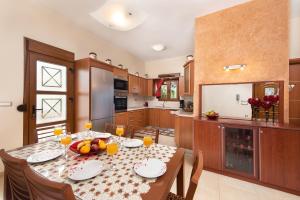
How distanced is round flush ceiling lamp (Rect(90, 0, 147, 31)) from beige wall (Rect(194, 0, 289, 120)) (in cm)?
135

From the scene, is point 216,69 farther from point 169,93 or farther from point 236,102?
point 169,93

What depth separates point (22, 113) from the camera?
2.25m

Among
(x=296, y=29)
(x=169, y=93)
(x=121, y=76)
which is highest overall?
(x=296, y=29)

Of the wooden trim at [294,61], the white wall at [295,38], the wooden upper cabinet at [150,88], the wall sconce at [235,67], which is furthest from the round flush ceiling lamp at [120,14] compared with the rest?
the white wall at [295,38]

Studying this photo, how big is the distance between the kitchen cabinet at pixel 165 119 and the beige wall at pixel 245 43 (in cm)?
239

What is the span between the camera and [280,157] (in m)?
1.79

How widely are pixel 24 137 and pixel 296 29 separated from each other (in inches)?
230

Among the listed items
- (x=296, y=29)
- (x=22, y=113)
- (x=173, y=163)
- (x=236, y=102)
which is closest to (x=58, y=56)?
(x=22, y=113)

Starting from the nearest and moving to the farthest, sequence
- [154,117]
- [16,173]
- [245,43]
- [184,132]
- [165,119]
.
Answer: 1. [16,173]
2. [245,43]
3. [184,132]
4. [165,119]
5. [154,117]

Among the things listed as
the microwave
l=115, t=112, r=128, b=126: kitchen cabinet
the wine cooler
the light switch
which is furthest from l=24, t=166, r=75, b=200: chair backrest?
the microwave

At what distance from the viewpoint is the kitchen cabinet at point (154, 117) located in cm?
542

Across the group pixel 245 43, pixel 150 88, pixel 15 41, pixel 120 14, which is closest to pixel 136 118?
pixel 150 88

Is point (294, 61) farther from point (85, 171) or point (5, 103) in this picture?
point (5, 103)

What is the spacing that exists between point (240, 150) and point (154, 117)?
3.61m
